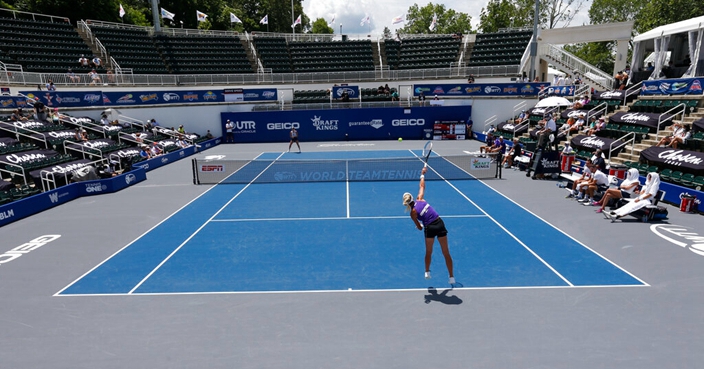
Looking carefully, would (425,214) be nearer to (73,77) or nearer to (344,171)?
(344,171)

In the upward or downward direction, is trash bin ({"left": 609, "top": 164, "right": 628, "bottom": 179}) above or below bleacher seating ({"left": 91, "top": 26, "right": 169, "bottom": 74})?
below

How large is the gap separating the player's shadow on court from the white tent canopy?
2123 cm

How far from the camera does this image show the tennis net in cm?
1808

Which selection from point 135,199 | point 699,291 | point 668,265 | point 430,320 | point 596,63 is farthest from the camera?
point 596,63

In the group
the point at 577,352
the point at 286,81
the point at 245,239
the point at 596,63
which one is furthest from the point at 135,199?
the point at 596,63

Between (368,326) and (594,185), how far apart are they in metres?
10.4

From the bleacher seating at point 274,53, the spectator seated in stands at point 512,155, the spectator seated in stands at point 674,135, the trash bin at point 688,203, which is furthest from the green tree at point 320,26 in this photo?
the trash bin at point 688,203

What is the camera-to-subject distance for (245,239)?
34.9 feet

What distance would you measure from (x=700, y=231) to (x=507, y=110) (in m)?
22.2

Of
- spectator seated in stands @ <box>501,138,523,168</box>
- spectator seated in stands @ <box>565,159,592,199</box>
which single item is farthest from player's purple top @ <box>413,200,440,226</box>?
spectator seated in stands @ <box>501,138,523,168</box>

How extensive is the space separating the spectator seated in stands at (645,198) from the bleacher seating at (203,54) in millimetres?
37198

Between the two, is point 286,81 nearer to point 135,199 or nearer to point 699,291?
point 135,199

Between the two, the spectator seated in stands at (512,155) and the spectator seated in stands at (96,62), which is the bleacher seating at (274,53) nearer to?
the spectator seated in stands at (96,62)

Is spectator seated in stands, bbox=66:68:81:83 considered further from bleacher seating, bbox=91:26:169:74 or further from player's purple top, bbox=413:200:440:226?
player's purple top, bbox=413:200:440:226
